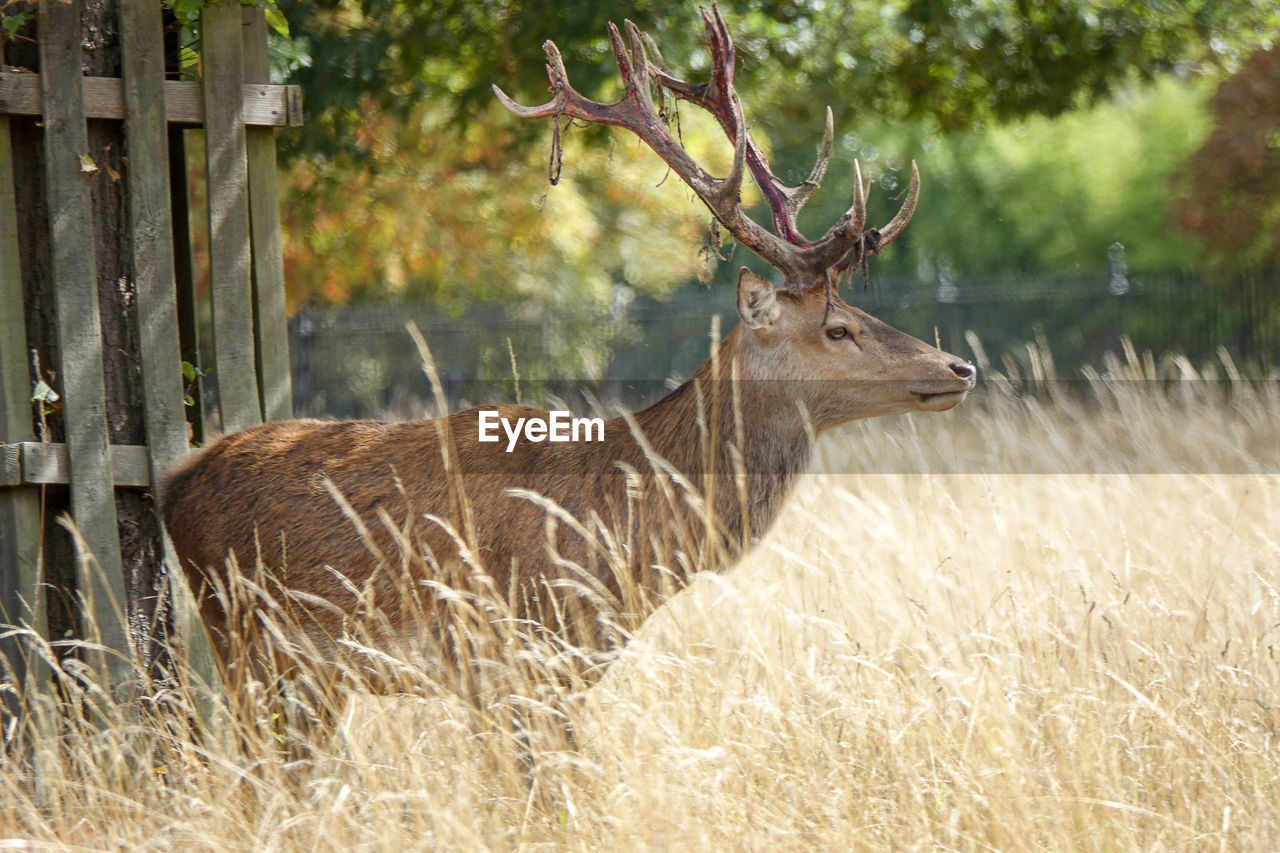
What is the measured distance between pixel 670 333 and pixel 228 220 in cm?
1393

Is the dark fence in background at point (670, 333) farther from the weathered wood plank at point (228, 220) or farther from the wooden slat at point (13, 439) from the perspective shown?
the wooden slat at point (13, 439)

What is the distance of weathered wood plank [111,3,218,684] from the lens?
4.12m

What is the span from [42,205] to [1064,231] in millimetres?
24992

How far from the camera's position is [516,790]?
3.41 m

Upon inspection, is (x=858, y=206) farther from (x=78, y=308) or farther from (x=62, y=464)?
(x=62, y=464)

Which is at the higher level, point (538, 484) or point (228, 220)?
point (228, 220)

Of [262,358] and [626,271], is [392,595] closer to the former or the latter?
[262,358]

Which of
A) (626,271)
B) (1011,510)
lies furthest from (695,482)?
(626,271)

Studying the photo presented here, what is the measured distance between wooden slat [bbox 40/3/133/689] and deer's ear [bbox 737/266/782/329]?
6.77ft

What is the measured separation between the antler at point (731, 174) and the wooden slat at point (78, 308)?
1.32 m

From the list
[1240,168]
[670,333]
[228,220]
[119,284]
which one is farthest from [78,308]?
[670,333]

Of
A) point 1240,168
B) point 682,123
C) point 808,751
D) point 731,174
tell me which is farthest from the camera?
point 682,123

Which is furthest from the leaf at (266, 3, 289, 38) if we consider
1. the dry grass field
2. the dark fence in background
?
the dark fence in background
